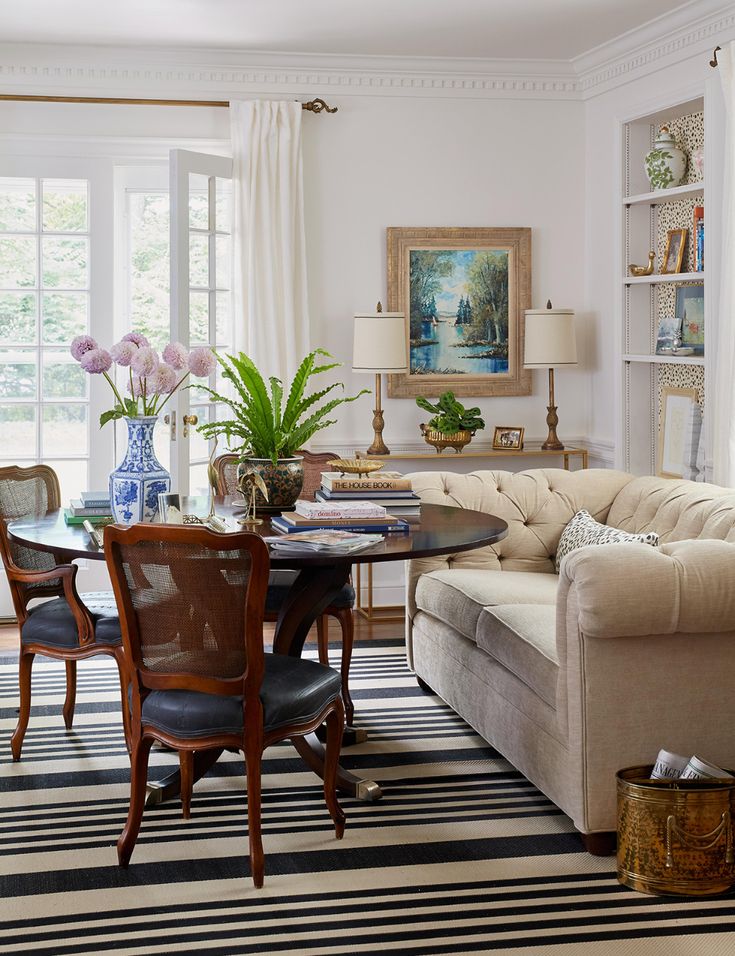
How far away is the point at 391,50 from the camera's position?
578 centimetres

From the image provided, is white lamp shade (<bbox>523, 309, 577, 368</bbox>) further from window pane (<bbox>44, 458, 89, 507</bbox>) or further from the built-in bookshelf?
window pane (<bbox>44, 458, 89, 507</bbox>)

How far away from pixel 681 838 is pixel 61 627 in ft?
6.64

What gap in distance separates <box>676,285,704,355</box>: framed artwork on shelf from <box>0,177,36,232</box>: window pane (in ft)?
10.7

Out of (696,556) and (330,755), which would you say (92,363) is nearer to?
(330,755)

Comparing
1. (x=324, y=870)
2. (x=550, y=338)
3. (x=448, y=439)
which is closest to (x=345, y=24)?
(x=550, y=338)

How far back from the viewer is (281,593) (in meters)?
4.03

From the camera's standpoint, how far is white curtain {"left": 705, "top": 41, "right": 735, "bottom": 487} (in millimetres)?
4582

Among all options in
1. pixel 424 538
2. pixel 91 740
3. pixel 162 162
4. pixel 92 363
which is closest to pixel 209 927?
pixel 424 538

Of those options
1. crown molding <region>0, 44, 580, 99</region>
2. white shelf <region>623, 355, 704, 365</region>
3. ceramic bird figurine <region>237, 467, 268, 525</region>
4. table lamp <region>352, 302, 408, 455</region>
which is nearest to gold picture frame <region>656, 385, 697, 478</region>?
white shelf <region>623, 355, 704, 365</region>

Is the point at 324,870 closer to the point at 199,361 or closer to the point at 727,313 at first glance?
the point at 199,361

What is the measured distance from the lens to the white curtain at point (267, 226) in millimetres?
5805

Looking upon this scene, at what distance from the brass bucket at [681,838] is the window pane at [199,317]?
354 centimetres

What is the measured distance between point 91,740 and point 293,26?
334 centimetres

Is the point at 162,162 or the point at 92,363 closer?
the point at 92,363
